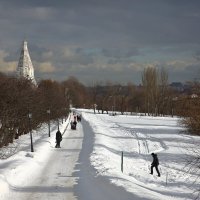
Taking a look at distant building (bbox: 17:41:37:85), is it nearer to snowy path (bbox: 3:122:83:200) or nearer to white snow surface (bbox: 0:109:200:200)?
white snow surface (bbox: 0:109:200:200)

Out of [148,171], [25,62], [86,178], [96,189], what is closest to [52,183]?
[86,178]

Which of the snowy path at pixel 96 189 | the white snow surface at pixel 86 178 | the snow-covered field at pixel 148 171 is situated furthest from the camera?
the snow-covered field at pixel 148 171

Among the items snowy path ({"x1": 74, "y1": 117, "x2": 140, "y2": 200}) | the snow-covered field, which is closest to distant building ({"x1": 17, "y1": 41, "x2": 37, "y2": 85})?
the snow-covered field

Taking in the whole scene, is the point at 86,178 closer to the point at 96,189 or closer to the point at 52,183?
the point at 52,183

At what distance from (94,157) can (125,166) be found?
2387 mm

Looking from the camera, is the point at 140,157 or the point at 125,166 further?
the point at 140,157

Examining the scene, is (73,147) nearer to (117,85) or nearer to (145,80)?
(145,80)

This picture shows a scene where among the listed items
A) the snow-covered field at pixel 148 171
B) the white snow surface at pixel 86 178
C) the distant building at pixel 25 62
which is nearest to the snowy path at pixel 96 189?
the white snow surface at pixel 86 178

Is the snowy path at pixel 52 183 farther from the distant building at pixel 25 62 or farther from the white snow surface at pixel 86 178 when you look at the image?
the distant building at pixel 25 62

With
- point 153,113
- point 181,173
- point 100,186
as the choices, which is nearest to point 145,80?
point 153,113

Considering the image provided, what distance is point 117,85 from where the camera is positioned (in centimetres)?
15288

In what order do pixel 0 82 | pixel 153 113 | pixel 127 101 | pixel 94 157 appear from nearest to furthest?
1. pixel 94 157
2. pixel 0 82
3. pixel 153 113
4. pixel 127 101

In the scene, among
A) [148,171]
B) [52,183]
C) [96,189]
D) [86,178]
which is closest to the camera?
[96,189]

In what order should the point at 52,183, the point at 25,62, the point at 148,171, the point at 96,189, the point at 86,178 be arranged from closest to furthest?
the point at 96,189 < the point at 52,183 < the point at 86,178 < the point at 148,171 < the point at 25,62
